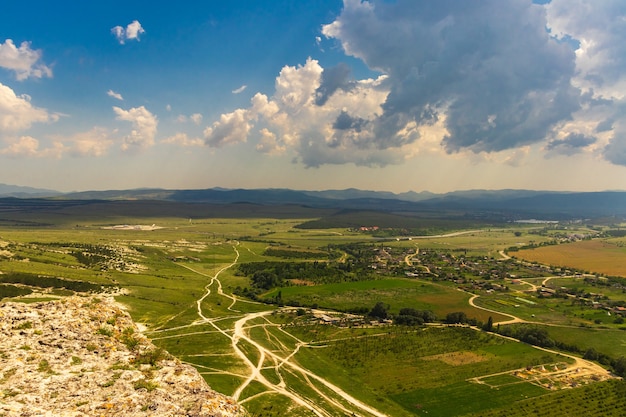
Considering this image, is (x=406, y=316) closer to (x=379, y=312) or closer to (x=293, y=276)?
(x=379, y=312)

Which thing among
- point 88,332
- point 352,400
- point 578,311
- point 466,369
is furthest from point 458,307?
→ point 88,332

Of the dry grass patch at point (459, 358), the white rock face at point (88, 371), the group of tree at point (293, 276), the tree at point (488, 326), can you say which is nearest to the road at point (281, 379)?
the dry grass patch at point (459, 358)

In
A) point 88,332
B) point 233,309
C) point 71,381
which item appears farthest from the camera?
point 233,309

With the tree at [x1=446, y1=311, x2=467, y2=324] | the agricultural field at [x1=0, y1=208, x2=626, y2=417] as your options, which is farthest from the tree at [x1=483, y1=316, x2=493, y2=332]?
the tree at [x1=446, y1=311, x2=467, y2=324]

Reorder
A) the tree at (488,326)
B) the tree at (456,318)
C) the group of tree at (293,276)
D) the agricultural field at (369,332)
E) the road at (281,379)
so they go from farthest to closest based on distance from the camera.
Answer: the group of tree at (293,276) < the tree at (456,318) < the tree at (488,326) < the agricultural field at (369,332) < the road at (281,379)

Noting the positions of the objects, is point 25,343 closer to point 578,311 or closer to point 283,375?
point 283,375

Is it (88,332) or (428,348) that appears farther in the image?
(428,348)

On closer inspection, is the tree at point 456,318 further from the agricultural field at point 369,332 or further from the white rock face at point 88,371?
the white rock face at point 88,371

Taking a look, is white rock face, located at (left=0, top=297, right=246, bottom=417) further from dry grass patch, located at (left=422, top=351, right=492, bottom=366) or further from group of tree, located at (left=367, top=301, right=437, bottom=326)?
group of tree, located at (left=367, top=301, right=437, bottom=326)
